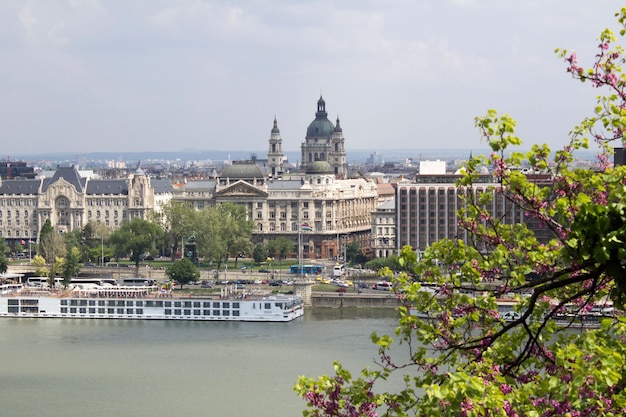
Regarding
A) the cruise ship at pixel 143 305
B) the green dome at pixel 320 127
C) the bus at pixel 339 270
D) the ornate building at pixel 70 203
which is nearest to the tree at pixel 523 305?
the cruise ship at pixel 143 305

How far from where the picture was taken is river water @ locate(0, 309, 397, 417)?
3002 cm

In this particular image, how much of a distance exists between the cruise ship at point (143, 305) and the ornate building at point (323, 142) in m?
54.8

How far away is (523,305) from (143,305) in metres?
43.0

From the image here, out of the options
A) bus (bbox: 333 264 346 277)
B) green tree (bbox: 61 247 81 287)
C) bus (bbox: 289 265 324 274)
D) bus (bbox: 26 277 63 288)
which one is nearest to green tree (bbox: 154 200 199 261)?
bus (bbox: 289 265 324 274)

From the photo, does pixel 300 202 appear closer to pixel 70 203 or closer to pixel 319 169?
pixel 319 169

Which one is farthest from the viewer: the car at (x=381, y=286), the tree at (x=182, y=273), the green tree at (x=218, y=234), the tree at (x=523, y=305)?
the green tree at (x=218, y=234)

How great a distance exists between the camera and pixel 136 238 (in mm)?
68125

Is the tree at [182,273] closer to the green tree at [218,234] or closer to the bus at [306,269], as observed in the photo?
the green tree at [218,234]

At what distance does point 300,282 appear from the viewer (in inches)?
2197

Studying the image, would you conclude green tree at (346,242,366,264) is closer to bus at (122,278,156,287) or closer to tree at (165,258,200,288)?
tree at (165,258,200,288)

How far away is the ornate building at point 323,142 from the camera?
10894cm

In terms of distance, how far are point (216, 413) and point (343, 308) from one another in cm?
2536

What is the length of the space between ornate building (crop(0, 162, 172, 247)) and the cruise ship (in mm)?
23928

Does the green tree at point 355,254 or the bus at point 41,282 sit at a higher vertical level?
the green tree at point 355,254
